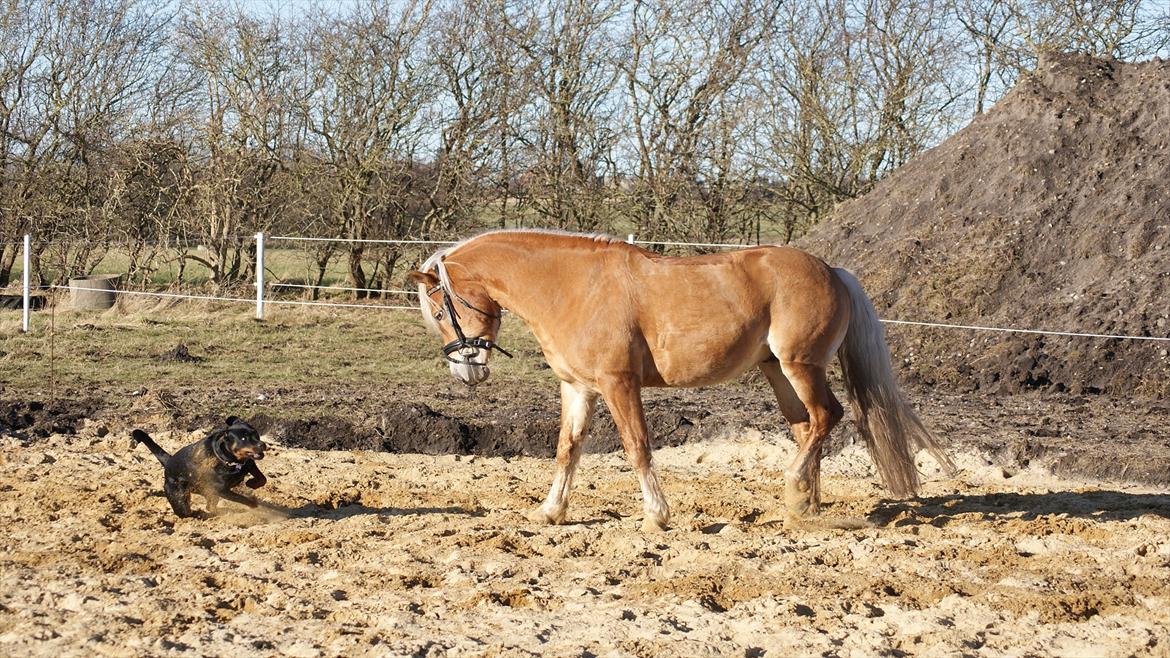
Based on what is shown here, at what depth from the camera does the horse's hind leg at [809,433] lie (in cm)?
650

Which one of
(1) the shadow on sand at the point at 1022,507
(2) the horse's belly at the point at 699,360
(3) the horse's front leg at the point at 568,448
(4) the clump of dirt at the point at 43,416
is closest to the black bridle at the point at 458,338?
(3) the horse's front leg at the point at 568,448

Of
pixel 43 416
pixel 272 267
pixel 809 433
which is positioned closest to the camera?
pixel 809 433

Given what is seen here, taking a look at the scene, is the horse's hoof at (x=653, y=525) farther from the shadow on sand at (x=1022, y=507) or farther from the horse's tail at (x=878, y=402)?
the horse's tail at (x=878, y=402)

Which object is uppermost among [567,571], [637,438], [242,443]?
[637,438]

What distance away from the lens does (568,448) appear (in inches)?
261

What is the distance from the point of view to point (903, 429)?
22.4 ft

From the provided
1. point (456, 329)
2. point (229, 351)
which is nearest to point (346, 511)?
point (456, 329)

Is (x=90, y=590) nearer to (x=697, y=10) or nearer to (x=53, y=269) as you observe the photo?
(x=53, y=269)

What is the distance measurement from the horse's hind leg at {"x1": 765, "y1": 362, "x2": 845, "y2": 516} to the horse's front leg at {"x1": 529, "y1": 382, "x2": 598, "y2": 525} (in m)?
1.17

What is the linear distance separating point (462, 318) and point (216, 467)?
159 centimetres

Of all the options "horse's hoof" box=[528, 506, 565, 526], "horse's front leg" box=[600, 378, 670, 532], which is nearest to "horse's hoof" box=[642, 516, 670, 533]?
"horse's front leg" box=[600, 378, 670, 532]

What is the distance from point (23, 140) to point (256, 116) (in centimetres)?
383

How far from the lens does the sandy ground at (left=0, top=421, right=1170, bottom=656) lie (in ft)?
14.6

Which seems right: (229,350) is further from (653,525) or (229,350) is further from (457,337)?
(653,525)
